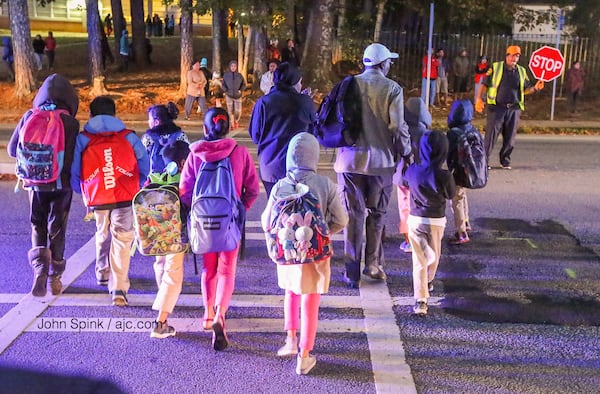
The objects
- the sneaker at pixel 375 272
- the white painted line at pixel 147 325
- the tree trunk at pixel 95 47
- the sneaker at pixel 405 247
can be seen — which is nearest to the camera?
the white painted line at pixel 147 325

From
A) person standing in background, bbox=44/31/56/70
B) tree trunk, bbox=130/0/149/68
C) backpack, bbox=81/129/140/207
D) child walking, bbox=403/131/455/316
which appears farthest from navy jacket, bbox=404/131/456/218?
person standing in background, bbox=44/31/56/70

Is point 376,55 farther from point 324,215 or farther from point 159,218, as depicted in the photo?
point 159,218

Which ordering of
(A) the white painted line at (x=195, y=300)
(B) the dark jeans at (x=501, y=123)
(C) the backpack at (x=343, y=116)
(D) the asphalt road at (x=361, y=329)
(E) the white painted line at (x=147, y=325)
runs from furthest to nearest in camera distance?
1. (B) the dark jeans at (x=501, y=123)
2. (C) the backpack at (x=343, y=116)
3. (A) the white painted line at (x=195, y=300)
4. (E) the white painted line at (x=147, y=325)
5. (D) the asphalt road at (x=361, y=329)

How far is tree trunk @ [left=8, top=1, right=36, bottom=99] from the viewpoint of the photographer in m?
19.9

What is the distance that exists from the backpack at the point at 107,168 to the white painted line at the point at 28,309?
0.96 meters

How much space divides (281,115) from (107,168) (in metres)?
1.51

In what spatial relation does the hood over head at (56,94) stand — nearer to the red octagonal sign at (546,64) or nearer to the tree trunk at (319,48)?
the red octagonal sign at (546,64)

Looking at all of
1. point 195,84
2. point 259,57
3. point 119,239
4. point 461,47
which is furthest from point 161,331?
point 461,47

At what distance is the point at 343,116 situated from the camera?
18.5 feet

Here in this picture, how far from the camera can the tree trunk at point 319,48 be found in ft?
68.8

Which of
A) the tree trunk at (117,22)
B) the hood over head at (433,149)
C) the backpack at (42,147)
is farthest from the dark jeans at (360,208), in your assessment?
the tree trunk at (117,22)

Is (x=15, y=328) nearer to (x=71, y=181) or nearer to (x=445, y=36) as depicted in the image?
(x=71, y=181)

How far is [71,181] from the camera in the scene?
5332 mm

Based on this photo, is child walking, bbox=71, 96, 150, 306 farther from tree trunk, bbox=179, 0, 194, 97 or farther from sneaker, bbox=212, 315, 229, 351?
tree trunk, bbox=179, 0, 194, 97
